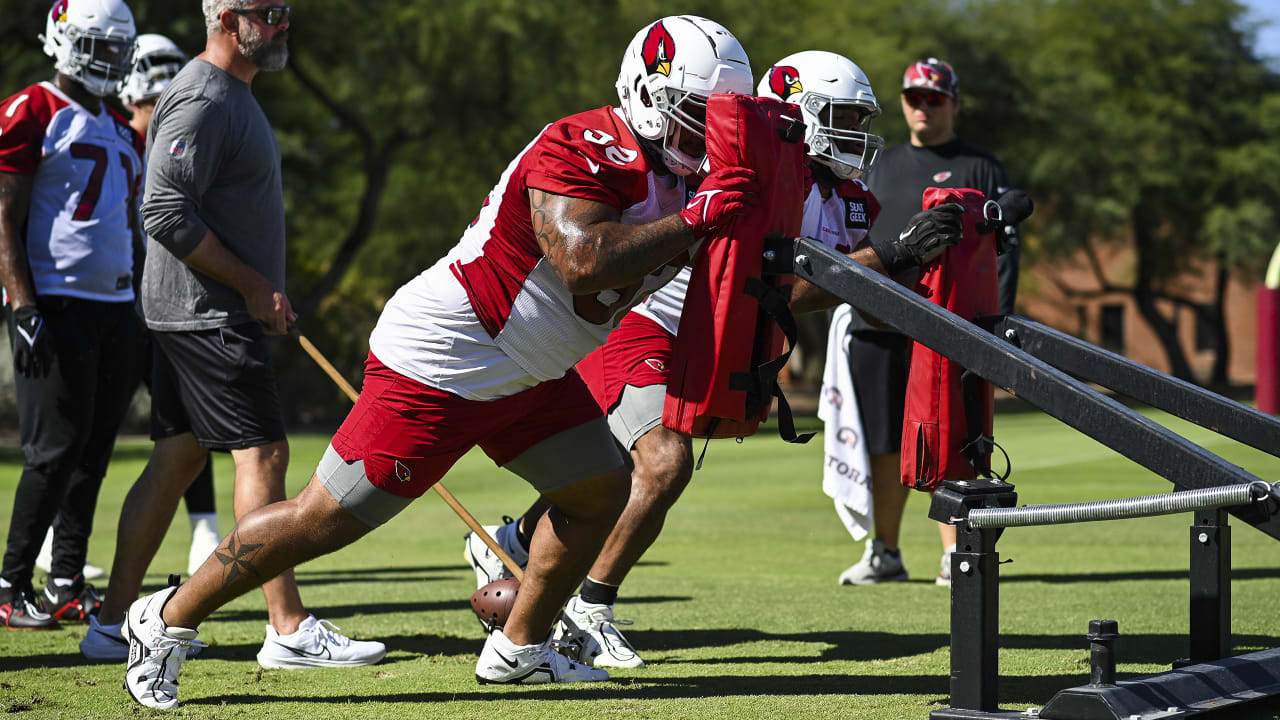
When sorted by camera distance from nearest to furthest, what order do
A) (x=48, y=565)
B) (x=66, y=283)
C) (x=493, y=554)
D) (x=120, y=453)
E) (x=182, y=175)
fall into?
(x=182, y=175)
(x=493, y=554)
(x=66, y=283)
(x=48, y=565)
(x=120, y=453)

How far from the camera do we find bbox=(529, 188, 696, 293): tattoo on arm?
12.4ft

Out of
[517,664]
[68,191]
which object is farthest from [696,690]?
[68,191]

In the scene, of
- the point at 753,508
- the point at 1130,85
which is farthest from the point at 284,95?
the point at 1130,85

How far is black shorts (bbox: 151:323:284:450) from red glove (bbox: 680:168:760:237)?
1.92 m

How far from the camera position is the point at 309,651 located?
4941 mm

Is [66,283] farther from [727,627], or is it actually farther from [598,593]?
[727,627]

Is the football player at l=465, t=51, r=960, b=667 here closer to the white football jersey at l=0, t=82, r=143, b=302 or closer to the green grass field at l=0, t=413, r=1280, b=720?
the green grass field at l=0, t=413, r=1280, b=720

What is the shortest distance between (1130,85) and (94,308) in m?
39.6

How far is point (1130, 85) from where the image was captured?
41250 mm

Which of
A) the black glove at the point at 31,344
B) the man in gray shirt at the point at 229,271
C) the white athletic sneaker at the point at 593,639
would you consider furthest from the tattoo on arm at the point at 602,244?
the black glove at the point at 31,344

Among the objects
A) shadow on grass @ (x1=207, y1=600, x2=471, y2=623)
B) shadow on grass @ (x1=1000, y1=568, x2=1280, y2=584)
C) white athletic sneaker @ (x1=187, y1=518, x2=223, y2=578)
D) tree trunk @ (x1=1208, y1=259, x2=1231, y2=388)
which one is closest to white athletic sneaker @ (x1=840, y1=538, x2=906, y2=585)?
shadow on grass @ (x1=1000, y1=568, x2=1280, y2=584)

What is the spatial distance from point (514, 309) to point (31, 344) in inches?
103

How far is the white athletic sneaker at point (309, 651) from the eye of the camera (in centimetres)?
494

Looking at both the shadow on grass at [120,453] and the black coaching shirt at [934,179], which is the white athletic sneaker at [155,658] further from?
the shadow on grass at [120,453]
